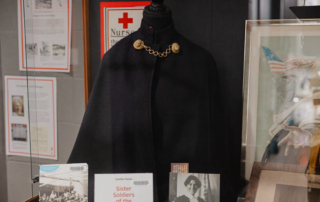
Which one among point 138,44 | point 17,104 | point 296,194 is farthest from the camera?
point 17,104

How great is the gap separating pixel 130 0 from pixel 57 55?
1.03 feet

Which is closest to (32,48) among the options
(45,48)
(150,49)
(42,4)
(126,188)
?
(45,48)

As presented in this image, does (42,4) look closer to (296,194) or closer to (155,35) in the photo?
(155,35)

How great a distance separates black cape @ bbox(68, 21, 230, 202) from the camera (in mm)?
830

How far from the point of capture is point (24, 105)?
965 mm

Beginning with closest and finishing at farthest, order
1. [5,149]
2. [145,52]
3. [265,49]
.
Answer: [265,49]
[145,52]
[5,149]

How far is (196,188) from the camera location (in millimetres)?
810

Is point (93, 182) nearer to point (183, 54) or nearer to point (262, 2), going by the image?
point (183, 54)

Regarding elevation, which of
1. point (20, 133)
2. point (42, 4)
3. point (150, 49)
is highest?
point (42, 4)

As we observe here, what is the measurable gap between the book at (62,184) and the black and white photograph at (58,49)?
37 centimetres

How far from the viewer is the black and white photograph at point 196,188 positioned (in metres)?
0.81

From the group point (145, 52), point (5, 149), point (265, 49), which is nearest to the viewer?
point (265, 49)

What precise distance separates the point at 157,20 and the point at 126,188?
53 centimetres

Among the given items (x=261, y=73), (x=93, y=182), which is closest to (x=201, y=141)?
(x=261, y=73)
